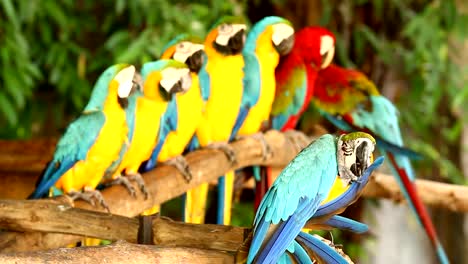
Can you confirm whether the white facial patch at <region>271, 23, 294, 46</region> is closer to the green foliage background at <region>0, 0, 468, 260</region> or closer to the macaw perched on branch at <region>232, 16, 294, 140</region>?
the macaw perched on branch at <region>232, 16, 294, 140</region>

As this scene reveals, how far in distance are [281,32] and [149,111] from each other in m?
0.50

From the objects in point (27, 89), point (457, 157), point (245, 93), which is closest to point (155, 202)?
point (245, 93)

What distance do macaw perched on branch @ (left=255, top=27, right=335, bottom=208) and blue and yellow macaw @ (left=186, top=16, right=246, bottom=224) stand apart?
0.27 m

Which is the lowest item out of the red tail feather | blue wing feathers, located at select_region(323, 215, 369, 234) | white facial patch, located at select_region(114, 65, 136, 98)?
the red tail feather

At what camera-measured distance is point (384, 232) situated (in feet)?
16.6

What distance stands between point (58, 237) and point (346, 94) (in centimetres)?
122

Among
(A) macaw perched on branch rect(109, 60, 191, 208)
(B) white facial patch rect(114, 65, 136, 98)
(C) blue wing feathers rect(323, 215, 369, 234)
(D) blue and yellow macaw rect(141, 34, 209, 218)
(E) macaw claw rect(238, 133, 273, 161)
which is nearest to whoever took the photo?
(C) blue wing feathers rect(323, 215, 369, 234)

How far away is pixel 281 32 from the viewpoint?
2.25 m

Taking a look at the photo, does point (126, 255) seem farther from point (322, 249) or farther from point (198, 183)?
point (198, 183)

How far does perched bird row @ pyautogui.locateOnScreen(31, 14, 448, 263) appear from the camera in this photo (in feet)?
6.08

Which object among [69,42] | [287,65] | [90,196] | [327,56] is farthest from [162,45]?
[90,196]

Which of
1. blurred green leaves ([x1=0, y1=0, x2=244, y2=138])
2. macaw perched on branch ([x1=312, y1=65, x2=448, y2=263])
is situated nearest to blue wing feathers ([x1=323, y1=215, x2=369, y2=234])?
macaw perched on branch ([x1=312, y1=65, x2=448, y2=263])

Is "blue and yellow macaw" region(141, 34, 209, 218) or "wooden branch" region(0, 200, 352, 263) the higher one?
"blue and yellow macaw" region(141, 34, 209, 218)

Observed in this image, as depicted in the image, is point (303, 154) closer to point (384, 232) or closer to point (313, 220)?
point (313, 220)
